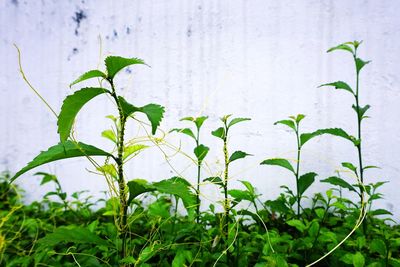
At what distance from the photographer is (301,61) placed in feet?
4.27

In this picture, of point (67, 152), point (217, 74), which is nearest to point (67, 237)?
point (67, 152)

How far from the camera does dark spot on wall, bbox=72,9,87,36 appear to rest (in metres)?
1.71

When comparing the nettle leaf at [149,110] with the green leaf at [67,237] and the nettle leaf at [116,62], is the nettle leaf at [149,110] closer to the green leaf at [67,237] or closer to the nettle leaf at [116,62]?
the nettle leaf at [116,62]

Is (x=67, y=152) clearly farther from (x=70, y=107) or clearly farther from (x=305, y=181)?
(x=305, y=181)

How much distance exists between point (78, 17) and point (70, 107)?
1.45 m

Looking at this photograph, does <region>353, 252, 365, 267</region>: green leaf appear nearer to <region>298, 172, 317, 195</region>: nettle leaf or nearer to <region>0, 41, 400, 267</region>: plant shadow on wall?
<region>0, 41, 400, 267</region>: plant shadow on wall

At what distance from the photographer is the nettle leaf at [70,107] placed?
50 cm

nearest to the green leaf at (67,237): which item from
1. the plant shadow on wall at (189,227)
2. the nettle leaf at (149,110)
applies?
the plant shadow on wall at (189,227)

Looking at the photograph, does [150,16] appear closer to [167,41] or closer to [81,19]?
[167,41]

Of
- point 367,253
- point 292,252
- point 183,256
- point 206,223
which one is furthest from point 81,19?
point 367,253

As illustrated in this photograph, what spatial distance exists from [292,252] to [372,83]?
793mm

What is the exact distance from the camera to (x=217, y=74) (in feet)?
4.70

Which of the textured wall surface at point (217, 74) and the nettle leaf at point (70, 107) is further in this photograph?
the textured wall surface at point (217, 74)

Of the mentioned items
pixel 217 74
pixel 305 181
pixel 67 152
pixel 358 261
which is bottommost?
pixel 358 261
